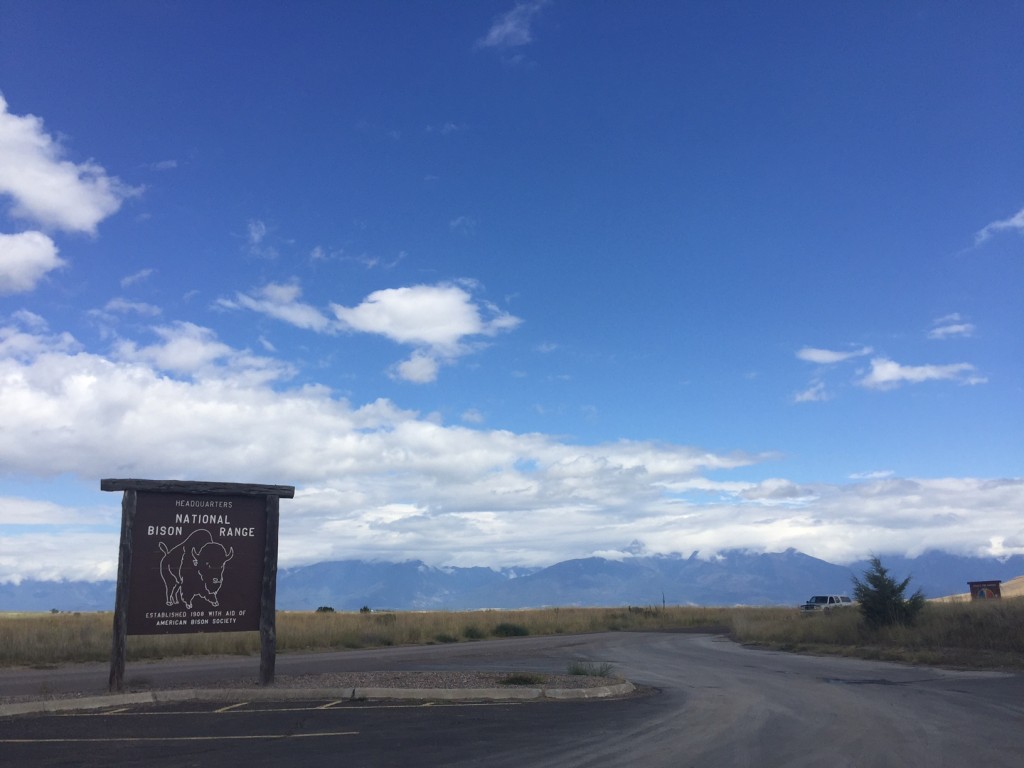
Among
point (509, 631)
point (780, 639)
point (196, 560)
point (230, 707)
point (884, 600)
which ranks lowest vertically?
point (509, 631)

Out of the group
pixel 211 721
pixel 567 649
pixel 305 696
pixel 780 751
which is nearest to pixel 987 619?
pixel 567 649

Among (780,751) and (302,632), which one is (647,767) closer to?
(780,751)

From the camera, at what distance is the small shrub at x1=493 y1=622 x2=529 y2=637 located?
143 feet

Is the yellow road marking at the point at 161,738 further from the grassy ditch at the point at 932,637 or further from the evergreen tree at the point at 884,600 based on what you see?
the evergreen tree at the point at 884,600

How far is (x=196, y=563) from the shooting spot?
1506 centimetres

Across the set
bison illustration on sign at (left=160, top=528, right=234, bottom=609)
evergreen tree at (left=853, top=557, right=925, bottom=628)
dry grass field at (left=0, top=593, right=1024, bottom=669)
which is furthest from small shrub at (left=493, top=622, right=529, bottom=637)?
bison illustration on sign at (left=160, top=528, right=234, bottom=609)

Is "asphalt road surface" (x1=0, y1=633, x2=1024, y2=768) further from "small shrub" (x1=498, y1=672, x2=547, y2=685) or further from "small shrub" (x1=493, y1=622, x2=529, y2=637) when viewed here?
"small shrub" (x1=493, y1=622, x2=529, y2=637)

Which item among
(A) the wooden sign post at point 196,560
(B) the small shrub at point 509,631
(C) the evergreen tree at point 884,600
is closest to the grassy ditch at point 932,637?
(C) the evergreen tree at point 884,600

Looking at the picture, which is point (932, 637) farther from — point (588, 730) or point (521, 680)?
point (588, 730)

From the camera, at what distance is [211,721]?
11.9m

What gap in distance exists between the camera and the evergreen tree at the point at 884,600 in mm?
30188

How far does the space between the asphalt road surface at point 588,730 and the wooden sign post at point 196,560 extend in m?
1.53

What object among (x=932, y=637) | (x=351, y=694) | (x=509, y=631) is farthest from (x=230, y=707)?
(x=509, y=631)

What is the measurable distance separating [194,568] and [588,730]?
313 inches
